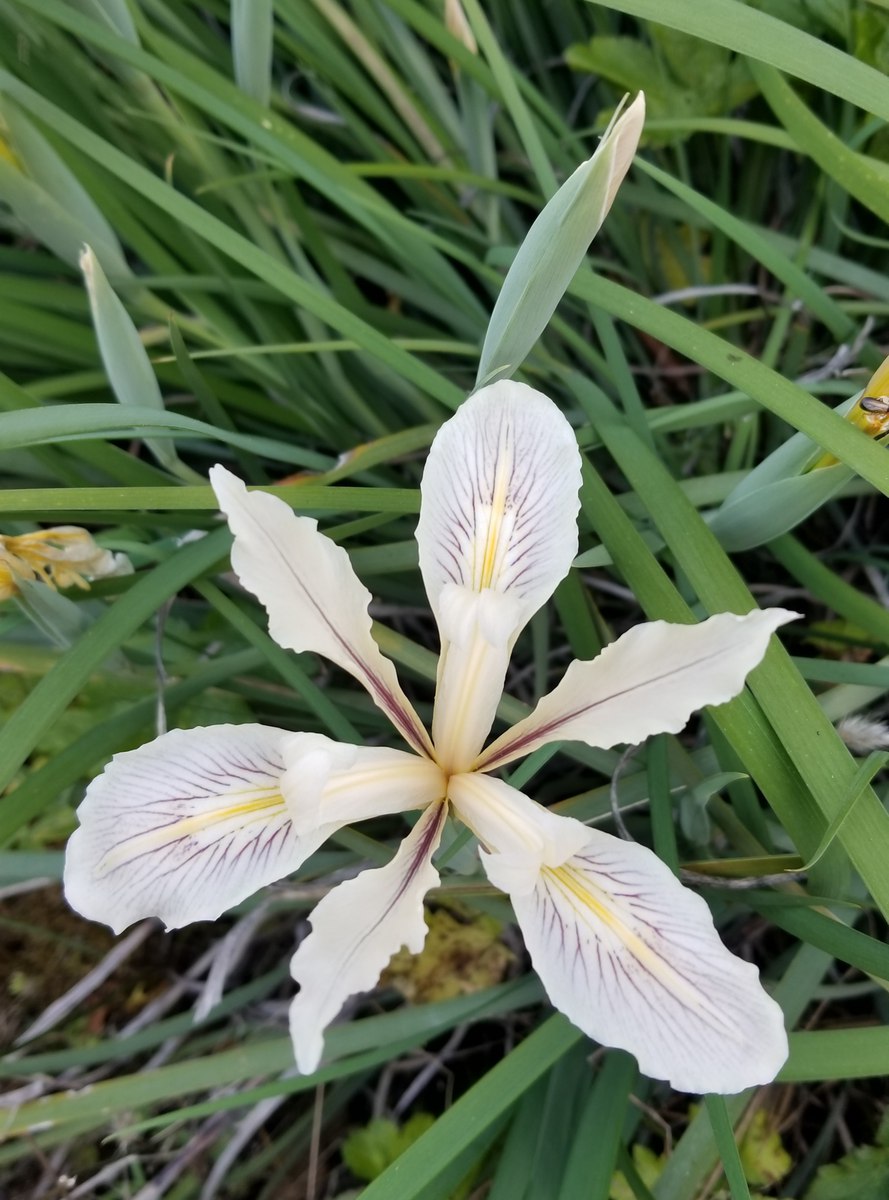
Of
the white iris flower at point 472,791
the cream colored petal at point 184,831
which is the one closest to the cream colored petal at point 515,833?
the white iris flower at point 472,791

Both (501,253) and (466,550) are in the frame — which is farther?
(501,253)

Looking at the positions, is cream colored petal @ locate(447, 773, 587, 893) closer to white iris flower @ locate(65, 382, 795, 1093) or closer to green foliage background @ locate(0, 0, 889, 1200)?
white iris flower @ locate(65, 382, 795, 1093)

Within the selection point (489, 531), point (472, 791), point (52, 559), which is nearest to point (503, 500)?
point (489, 531)

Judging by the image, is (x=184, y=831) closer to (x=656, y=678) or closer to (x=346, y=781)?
(x=346, y=781)

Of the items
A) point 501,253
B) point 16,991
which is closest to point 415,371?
point 501,253

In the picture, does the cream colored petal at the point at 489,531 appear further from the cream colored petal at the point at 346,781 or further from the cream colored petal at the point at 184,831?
the cream colored petal at the point at 184,831

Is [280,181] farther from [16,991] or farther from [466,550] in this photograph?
[16,991]

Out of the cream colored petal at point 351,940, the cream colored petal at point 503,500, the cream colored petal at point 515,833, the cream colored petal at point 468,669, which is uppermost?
the cream colored petal at point 503,500
